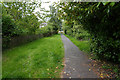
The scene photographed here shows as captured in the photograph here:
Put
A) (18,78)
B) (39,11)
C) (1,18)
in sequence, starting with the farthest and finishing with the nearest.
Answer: (39,11)
(1,18)
(18,78)

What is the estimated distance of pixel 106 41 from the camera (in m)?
3.07

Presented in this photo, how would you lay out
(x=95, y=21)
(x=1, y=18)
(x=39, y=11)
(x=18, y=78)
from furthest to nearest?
(x=39, y=11) → (x=1, y=18) → (x=95, y=21) → (x=18, y=78)

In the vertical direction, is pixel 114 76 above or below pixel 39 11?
below

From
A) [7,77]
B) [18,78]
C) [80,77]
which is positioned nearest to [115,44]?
[80,77]

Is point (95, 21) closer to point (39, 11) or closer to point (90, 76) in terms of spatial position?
point (90, 76)

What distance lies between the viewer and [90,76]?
2729 millimetres

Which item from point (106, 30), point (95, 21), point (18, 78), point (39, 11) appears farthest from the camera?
point (39, 11)

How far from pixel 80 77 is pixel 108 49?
1.78m

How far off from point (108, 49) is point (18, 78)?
3.82 meters

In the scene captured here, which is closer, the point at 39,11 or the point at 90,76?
the point at 90,76

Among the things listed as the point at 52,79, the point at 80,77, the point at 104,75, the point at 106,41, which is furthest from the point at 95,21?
the point at 52,79

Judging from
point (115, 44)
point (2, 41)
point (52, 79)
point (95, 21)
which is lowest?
point (52, 79)

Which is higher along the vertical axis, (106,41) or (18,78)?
(106,41)

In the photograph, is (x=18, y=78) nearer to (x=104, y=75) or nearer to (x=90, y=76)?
(x=90, y=76)
